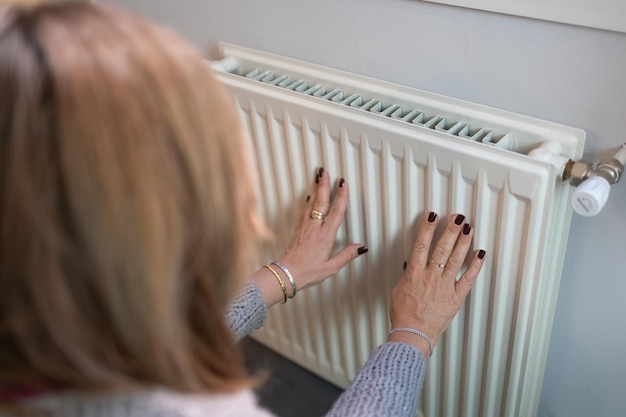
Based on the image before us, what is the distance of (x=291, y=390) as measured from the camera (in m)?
1.38

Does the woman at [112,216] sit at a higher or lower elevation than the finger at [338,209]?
higher

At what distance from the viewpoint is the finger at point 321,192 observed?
982 millimetres

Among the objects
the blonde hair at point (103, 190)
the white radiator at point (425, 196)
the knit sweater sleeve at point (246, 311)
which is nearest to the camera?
the blonde hair at point (103, 190)

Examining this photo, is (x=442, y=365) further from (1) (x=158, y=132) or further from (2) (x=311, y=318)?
(1) (x=158, y=132)

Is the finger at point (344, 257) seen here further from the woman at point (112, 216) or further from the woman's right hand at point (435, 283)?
the woman at point (112, 216)

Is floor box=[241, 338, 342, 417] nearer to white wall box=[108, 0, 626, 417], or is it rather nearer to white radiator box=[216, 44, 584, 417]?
white radiator box=[216, 44, 584, 417]

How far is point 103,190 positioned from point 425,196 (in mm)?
546

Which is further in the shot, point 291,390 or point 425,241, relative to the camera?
point 291,390

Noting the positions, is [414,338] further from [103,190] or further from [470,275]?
[103,190]

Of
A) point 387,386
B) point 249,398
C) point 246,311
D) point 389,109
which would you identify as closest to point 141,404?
point 249,398

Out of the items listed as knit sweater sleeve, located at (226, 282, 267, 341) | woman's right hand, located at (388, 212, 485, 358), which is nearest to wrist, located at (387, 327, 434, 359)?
woman's right hand, located at (388, 212, 485, 358)

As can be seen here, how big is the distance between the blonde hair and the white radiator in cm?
41

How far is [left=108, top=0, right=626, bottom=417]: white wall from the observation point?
2.52 ft

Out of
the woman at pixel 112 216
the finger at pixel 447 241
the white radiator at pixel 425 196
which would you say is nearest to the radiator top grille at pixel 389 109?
the white radiator at pixel 425 196
